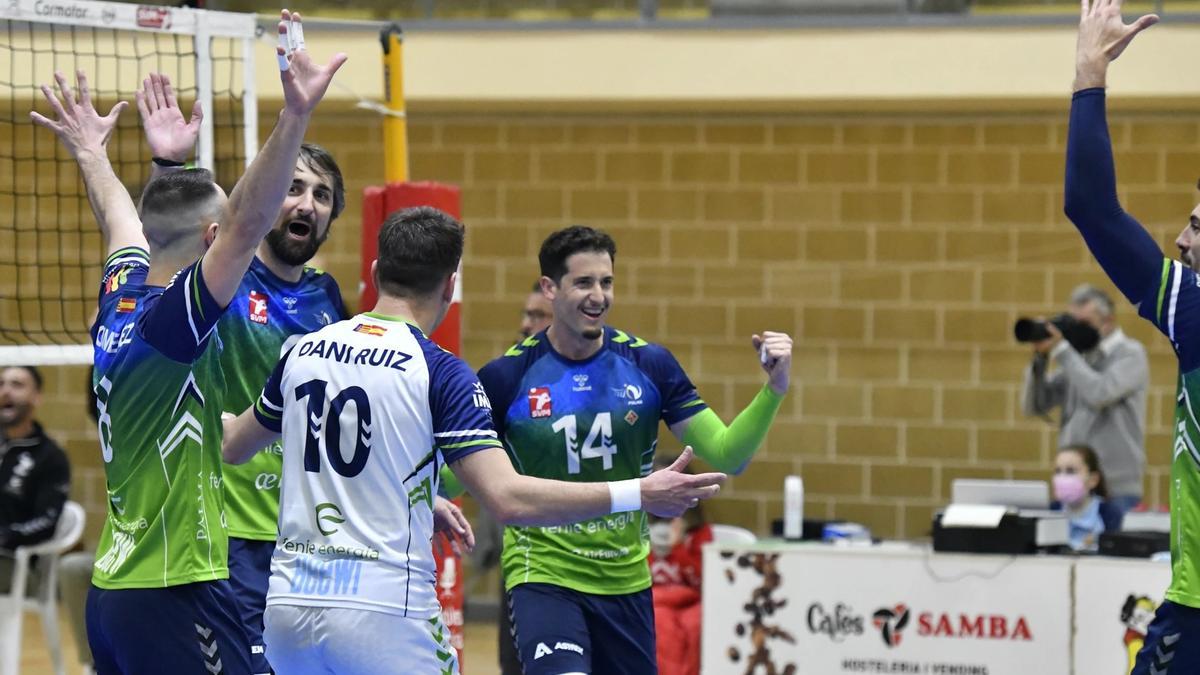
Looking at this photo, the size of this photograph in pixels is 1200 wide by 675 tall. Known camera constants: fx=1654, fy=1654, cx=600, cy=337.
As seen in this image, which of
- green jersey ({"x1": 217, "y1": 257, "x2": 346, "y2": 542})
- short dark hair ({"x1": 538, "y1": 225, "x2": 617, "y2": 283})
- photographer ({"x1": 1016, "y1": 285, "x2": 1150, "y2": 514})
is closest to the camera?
green jersey ({"x1": 217, "y1": 257, "x2": 346, "y2": 542})

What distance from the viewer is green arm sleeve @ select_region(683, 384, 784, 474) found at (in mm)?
5305

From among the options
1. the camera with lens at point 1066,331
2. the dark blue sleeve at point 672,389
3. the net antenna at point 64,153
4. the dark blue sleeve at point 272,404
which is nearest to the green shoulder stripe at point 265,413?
the dark blue sleeve at point 272,404

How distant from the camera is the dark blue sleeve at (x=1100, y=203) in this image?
3975 mm

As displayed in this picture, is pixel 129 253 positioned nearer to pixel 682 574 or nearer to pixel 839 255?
pixel 682 574

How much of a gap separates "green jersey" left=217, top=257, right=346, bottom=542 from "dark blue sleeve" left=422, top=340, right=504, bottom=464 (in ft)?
4.26

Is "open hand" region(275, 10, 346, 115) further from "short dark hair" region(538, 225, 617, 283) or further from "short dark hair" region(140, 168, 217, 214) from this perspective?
"short dark hair" region(538, 225, 617, 283)

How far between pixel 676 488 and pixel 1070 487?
18.1 ft

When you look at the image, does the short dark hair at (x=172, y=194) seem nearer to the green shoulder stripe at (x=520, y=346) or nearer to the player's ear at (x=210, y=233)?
the player's ear at (x=210, y=233)

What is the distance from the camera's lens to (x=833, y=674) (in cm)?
833

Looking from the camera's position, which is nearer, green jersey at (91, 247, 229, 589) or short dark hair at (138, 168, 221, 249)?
green jersey at (91, 247, 229, 589)

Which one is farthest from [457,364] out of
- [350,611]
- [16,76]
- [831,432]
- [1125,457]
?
[16,76]

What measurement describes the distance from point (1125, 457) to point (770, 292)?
2754mm

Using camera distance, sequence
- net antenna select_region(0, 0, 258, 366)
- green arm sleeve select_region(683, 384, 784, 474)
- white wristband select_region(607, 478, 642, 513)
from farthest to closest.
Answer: net antenna select_region(0, 0, 258, 366) < green arm sleeve select_region(683, 384, 784, 474) < white wristband select_region(607, 478, 642, 513)

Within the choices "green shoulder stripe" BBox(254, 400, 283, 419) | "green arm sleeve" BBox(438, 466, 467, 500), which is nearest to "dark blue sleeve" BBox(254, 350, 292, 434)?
"green shoulder stripe" BBox(254, 400, 283, 419)
